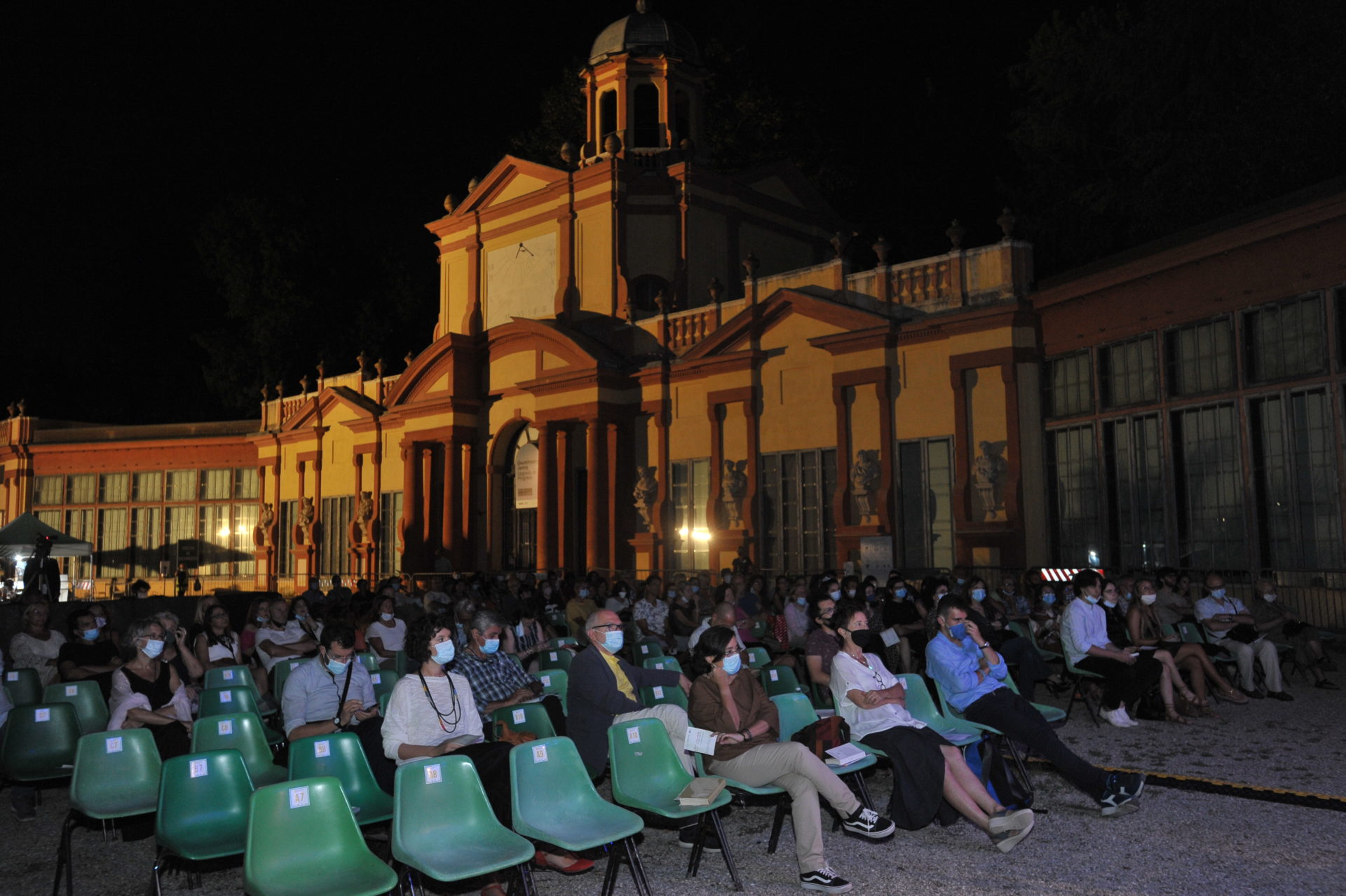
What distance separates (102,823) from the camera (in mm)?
6000

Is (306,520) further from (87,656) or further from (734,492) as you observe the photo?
(87,656)

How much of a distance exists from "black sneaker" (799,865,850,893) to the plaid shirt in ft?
8.73

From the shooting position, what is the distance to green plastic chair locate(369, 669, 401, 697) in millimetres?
8383

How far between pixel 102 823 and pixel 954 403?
16.0 meters

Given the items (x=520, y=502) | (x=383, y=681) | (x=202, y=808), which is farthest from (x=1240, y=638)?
(x=520, y=502)

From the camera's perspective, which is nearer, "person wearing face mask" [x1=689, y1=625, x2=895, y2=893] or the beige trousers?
"person wearing face mask" [x1=689, y1=625, x2=895, y2=893]

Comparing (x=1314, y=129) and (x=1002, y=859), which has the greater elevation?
(x=1314, y=129)

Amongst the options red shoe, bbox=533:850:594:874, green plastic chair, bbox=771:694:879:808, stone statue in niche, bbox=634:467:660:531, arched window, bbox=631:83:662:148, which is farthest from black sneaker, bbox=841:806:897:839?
arched window, bbox=631:83:662:148

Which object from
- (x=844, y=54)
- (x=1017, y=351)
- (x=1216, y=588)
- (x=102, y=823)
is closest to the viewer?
(x=102, y=823)

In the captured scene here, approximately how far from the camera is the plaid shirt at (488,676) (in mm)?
7547

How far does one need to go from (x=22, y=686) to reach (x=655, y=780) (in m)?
5.81

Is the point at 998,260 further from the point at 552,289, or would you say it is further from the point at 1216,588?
the point at 552,289

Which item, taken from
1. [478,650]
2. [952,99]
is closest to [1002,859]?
[478,650]

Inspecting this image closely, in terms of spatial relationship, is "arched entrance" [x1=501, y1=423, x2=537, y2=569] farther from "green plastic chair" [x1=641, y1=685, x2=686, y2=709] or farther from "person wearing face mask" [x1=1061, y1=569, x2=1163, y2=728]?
"green plastic chair" [x1=641, y1=685, x2=686, y2=709]
